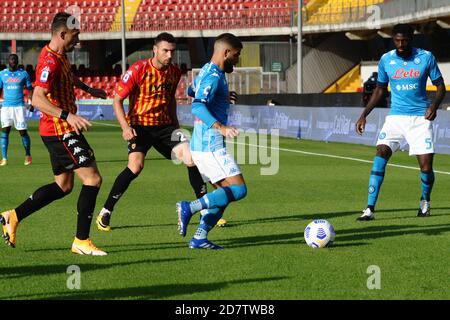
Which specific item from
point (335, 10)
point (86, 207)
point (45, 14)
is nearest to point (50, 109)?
point (86, 207)

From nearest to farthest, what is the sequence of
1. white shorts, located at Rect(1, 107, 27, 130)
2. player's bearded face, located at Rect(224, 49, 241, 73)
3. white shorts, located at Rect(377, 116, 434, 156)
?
player's bearded face, located at Rect(224, 49, 241, 73) < white shorts, located at Rect(377, 116, 434, 156) < white shorts, located at Rect(1, 107, 27, 130)

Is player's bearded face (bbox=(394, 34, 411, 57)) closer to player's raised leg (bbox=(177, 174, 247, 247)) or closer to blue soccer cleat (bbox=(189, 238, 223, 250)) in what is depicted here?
player's raised leg (bbox=(177, 174, 247, 247))

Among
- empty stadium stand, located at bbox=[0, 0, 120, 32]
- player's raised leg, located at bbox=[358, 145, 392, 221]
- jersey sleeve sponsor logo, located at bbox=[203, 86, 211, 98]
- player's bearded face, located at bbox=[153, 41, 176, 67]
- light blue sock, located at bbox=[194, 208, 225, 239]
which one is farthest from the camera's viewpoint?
empty stadium stand, located at bbox=[0, 0, 120, 32]

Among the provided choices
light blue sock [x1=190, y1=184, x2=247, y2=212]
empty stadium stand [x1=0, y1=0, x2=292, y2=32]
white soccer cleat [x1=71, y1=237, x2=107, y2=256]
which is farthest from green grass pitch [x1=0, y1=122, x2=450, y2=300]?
empty stadium stand [x1=0, y1=0, x2=292, y2=32]

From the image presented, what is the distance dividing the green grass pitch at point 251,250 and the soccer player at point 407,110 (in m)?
0.47

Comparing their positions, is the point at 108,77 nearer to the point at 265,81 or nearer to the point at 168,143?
the point at 265,81

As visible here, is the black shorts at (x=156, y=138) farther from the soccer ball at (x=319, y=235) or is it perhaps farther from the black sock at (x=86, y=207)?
the soccer ball at (x=319, y=235)

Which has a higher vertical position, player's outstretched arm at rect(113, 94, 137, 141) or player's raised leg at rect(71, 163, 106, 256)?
player's outstretched arm at rect(113, 94, 137, 141)

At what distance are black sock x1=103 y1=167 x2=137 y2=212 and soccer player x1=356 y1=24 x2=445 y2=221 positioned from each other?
272 cm

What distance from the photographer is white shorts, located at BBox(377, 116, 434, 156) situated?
10.9 m

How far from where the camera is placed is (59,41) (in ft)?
27.0

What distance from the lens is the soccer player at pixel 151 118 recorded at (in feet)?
33.8
